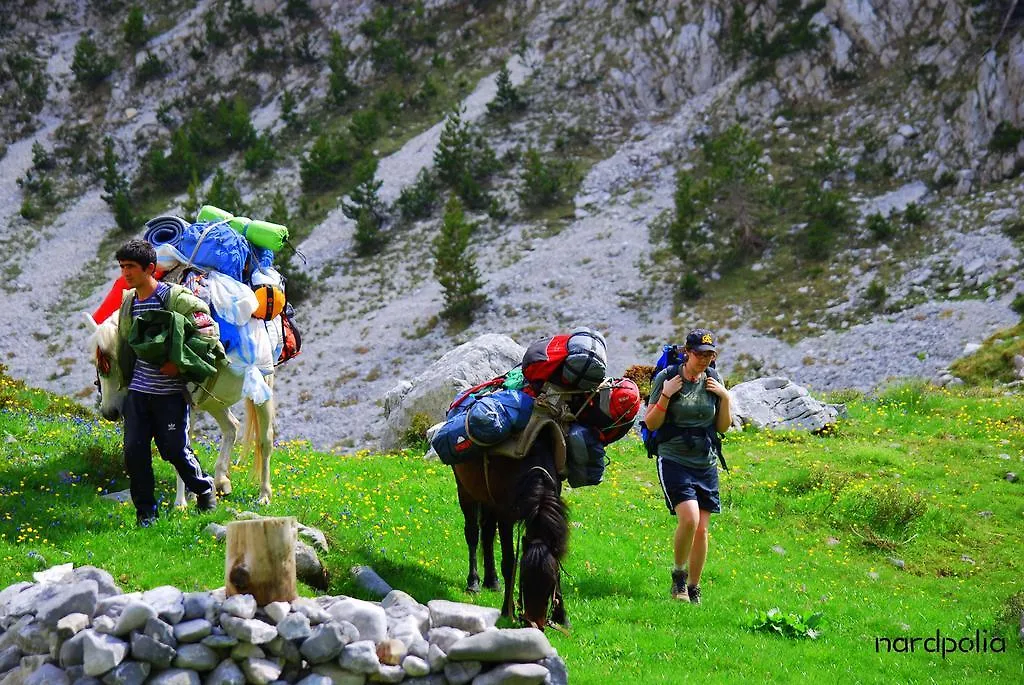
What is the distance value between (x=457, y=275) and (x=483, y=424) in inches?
1129

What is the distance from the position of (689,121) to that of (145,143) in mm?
32409

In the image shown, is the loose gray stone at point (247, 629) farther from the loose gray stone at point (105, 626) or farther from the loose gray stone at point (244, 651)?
the loose gray stone at point (105, 626)

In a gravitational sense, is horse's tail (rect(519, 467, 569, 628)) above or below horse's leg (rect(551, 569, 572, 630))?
above

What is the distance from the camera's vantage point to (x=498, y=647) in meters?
4.96

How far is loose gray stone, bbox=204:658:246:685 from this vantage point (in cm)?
475

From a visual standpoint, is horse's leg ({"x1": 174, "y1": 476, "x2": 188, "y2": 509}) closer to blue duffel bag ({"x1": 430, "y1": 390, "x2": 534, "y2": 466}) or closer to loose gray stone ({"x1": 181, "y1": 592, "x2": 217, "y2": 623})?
blue duffel bag ({"x1": 430, "y1": 390, "x2": 534, "y2": 466})

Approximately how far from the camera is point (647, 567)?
9141mm

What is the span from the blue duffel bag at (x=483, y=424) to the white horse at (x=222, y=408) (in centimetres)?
289

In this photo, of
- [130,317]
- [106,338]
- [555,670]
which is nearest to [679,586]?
[555,670]

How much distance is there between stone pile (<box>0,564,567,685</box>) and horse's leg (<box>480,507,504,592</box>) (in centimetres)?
251

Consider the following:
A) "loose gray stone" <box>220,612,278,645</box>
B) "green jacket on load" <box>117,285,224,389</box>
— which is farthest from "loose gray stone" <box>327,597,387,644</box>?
"green jacket on load" <box>117,285,224,389</box>

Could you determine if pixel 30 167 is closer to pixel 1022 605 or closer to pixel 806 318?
pixel 806 318

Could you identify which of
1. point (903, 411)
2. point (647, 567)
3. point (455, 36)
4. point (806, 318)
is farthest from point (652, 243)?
point (647, 567)

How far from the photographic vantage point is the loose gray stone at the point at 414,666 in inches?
195
